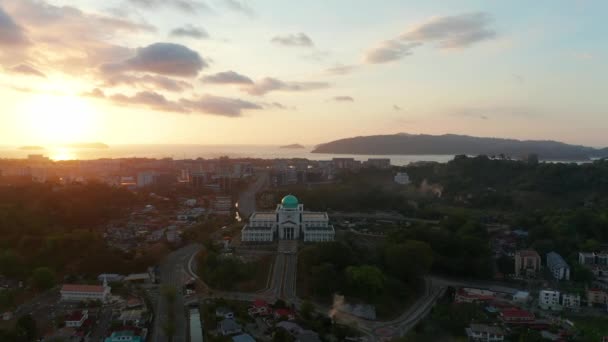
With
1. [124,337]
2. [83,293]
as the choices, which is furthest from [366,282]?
[83,293]

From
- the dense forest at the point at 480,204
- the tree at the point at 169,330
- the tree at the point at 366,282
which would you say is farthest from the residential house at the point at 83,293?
the tree at the point at 366,282

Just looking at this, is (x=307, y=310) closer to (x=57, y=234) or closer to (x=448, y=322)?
(x=448, y=322)

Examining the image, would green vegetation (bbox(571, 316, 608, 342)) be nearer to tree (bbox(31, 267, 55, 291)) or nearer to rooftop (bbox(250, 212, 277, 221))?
rooftop (bbox(250, 212, 277, 221))

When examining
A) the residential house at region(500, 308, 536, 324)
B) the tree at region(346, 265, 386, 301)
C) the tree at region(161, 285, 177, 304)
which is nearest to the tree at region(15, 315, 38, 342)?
the tree at region(161, 285, 177, 304)

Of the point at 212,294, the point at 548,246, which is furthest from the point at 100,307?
the point at 548,246

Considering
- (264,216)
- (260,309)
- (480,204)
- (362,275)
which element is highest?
(264,216)

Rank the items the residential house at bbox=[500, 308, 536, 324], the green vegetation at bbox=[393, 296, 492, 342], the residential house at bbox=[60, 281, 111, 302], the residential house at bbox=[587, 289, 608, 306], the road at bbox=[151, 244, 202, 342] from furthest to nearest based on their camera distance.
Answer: the residential house at bbox=[587, 289, 608, 306] → the residential house at bbox=[60, 281, 111, 302] → the residential house at bbox=[500, 308, 536, 324] → the road at bbox=[151, 244, 202, 342] → the green vegetation at bbox=[393, 296, 492, 342]
